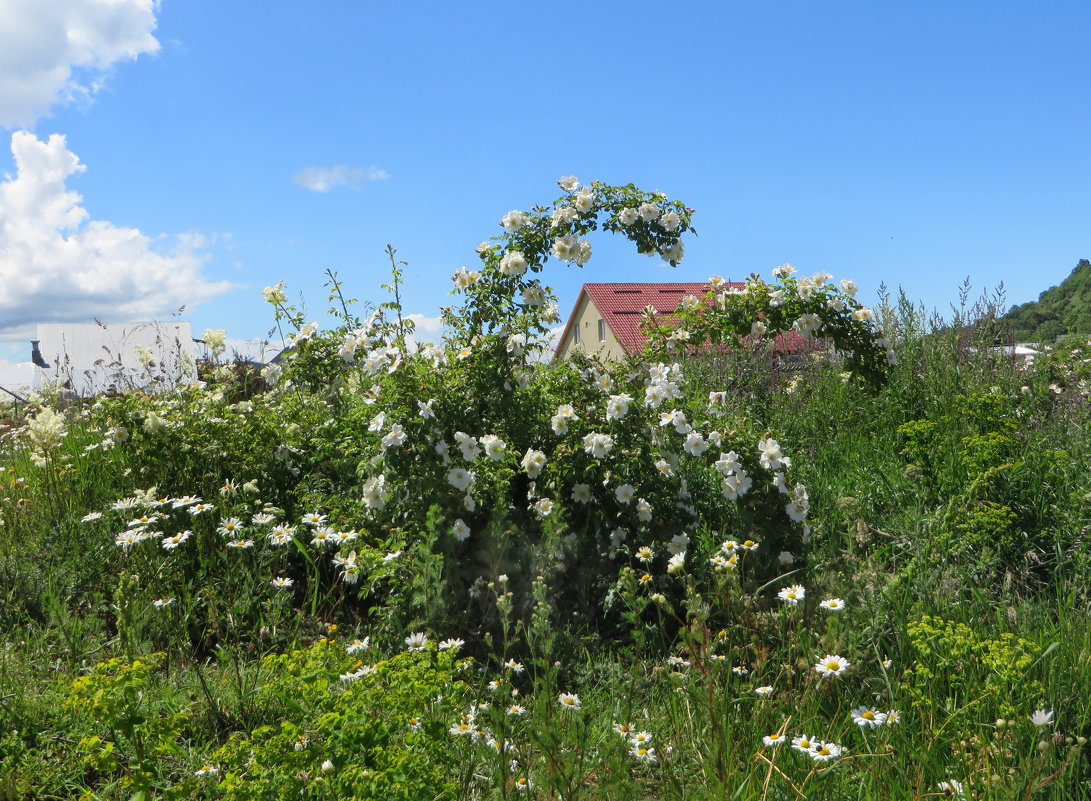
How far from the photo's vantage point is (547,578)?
3270mm

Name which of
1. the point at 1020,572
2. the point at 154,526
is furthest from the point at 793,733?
the point at 154,526

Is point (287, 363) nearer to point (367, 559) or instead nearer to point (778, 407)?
point (367, 559)

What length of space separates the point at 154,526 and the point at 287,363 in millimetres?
1227

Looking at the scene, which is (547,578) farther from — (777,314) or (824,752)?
(777,314)

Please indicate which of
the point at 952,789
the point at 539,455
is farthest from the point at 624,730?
the point at 539,455

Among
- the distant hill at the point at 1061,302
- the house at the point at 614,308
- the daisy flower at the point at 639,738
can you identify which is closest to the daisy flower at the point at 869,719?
the daisy flower at the point at 639,738

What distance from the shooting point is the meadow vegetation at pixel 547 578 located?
2027mm

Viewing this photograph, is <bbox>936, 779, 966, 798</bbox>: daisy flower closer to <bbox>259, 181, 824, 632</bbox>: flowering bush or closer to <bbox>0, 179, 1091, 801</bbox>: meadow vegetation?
<bbox>0, 179, 1091, 801</bbox>: meadow vegetation

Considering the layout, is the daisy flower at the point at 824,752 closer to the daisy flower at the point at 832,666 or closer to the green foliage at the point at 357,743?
the daisy flower at the point at 832,666

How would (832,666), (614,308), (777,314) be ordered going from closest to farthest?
(832,666) → (777,314) → (614,308)

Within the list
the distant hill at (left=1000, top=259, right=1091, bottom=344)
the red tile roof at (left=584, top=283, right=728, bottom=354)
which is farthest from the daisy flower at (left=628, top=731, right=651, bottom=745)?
the distant hill at (left=1000, top=259, right=1091, bottom=344)

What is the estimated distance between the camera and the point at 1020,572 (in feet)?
11.8

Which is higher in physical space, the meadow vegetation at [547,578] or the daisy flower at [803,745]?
the meadow vegetation at [547,578]

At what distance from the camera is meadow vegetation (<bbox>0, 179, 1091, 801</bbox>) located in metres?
2.03
